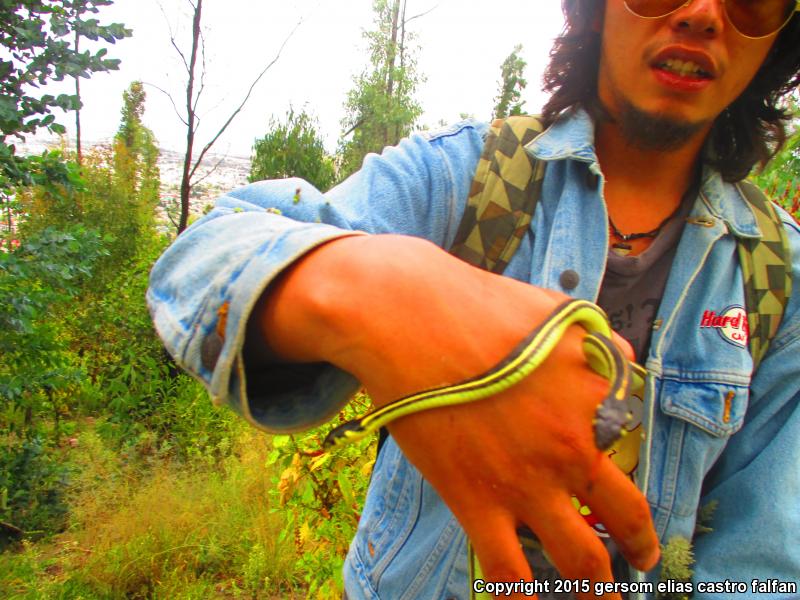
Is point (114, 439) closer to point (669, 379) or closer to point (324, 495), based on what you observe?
point (324, 495)

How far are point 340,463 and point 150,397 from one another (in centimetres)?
408

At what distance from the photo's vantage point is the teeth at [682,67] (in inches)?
42.2

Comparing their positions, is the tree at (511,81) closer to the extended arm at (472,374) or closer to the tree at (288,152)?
the tree at (288,152)

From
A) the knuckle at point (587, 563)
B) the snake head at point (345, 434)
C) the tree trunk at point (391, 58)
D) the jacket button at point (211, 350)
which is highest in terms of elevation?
the tree trunk at point (391, 58)

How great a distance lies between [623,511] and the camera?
1.91ft

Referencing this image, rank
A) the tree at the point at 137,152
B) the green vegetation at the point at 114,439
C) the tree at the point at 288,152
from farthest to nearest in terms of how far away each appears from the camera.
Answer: the tree at the point at 288,152
the tree at the point at 137,152
the green vegetation at the point at 114,439

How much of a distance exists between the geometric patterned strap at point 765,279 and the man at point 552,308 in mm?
28

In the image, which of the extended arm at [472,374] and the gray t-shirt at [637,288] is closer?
the extended arm at [472,374]

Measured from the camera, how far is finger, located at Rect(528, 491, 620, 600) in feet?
1.83

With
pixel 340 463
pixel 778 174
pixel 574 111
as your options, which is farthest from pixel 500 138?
pixel 778 174

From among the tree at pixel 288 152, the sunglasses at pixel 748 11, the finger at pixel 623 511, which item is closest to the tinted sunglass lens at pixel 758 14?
the sunglasses at pixel 748 11

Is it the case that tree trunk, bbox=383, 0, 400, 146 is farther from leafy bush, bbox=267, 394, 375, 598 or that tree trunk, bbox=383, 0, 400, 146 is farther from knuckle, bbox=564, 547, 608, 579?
knuckle, bbox=564, 547, 608, 579

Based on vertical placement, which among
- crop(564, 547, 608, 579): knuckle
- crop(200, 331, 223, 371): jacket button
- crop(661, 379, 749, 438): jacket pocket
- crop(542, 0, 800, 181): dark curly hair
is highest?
crop(542, 0, 800, 181): dark curly hair

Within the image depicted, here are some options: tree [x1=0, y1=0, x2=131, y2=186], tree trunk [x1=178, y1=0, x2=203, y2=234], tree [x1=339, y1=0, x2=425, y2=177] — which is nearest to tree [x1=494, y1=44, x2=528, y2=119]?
tree [x1=339, y1=0, x2=425, y2=177]
